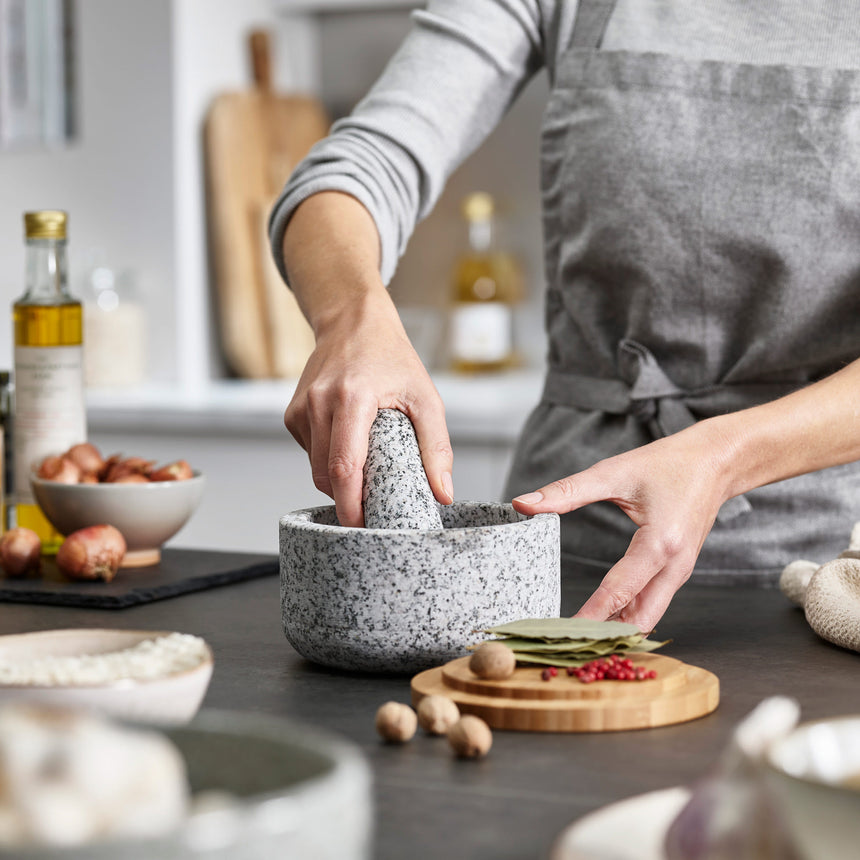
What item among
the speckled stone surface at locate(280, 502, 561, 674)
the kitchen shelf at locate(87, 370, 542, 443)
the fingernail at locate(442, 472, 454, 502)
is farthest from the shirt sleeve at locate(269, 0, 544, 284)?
the kitchen shelf at locate(87, 370, 542, 443)

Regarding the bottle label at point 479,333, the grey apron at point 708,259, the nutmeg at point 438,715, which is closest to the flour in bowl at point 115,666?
the nutmeg at point 438,715

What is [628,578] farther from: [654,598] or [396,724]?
[396,724]

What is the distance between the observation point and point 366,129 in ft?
4.51

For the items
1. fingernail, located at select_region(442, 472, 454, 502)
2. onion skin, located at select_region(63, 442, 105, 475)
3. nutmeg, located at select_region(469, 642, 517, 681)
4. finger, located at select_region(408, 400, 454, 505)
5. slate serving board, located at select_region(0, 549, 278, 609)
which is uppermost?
finger, located at select_region(408, 400, 454, 505)

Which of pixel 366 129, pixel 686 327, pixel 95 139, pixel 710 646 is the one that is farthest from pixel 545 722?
pixel 95 139

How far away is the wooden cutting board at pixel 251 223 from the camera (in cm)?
301

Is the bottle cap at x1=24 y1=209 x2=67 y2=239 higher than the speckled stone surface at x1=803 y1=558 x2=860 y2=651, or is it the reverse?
the bottle cap at x1=24 y1=209 x2=67 y2=239

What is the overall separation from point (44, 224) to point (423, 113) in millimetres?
416

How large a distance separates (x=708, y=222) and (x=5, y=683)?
3.01 feet

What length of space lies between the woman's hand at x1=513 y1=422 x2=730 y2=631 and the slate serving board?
0.37 meters

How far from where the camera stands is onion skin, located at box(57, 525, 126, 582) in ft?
3.82

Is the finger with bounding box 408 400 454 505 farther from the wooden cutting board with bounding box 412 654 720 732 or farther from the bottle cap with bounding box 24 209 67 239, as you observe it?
the bottle cap with bounding box 24 209 67 239

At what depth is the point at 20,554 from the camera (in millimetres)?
1187

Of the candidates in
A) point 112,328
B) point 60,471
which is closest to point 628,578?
point 60,471
